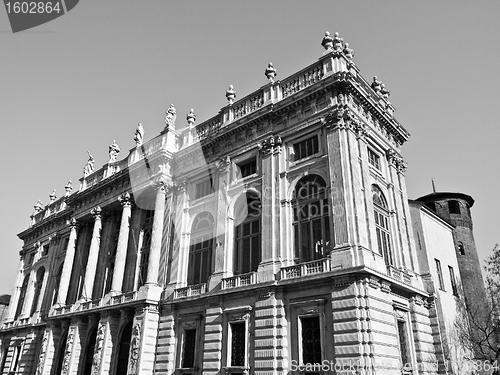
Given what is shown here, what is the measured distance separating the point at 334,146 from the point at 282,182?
3725 millimetres

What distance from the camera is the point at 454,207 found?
38.3 meters

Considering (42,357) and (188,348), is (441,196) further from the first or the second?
(42,357)

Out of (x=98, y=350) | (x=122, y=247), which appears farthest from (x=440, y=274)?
(x=98, y=350)

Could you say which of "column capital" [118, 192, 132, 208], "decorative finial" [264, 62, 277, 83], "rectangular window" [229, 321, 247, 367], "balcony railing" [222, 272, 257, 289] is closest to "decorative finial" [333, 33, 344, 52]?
"decorative finial" [264, 62, 277, 83]

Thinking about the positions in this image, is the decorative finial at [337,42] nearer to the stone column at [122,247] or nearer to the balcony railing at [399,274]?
the balcony railing at [399,274]

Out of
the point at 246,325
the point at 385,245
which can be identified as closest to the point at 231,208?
the point at 246,325

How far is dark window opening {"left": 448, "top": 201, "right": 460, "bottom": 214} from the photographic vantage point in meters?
38.1

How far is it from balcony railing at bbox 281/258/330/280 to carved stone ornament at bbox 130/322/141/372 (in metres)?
10.6

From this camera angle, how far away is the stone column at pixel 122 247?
30438 mm

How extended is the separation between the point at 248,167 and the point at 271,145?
2.64 m

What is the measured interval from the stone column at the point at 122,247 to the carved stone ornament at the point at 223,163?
894 cm

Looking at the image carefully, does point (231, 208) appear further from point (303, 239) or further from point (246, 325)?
point (246, 325)

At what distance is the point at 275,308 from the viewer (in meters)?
21.1

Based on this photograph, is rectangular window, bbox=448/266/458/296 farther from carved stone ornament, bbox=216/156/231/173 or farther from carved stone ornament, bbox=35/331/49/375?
carved stone ornament, bbox=35/331/49/375
